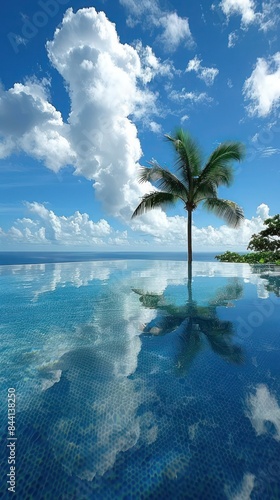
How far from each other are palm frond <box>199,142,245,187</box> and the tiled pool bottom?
24.5ft

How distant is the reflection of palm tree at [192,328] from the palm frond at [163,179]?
610cm

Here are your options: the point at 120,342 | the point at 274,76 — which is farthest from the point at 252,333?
the point at 274,76

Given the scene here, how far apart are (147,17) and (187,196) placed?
325 inches

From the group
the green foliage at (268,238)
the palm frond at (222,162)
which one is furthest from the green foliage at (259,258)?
the palm frond at (222,162)

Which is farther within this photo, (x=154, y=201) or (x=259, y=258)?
(x=259, y=258)

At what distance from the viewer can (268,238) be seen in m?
16.0

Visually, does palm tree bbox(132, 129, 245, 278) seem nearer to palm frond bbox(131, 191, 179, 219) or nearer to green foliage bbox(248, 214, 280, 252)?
palm frond bbox(131, 191, 179, 219)

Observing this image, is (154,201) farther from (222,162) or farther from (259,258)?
(259,258)

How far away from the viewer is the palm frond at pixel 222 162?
9427 mm

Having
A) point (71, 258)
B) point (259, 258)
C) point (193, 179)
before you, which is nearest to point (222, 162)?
point (193, 179)

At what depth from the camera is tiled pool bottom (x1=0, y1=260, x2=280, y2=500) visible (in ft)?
4.07

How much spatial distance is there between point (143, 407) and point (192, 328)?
6.02 ft

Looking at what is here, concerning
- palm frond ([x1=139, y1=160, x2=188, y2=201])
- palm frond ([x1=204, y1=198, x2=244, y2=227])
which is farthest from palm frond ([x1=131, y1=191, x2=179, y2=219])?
palm frond ([x1=204, y1=198, x2=244, y2=227])

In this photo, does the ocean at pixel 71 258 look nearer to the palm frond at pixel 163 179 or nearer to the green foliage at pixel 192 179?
the green foliage at pixel 192 179
